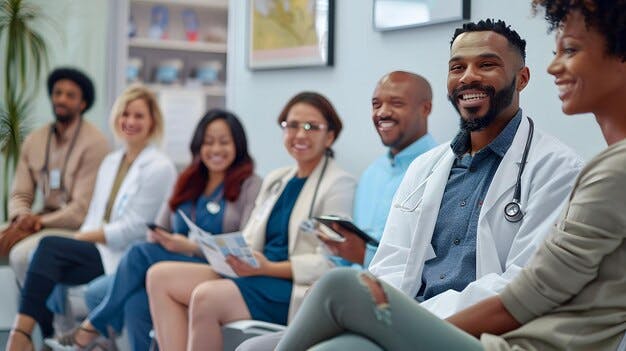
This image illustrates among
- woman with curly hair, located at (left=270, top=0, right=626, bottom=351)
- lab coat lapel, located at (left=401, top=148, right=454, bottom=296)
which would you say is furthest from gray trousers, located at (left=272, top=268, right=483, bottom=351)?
lab coat lapel, located at (left=401, top=148, right=454, bottom=296)

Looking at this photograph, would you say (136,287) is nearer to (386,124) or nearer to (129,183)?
(129,183)

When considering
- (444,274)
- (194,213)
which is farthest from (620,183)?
(194,213)

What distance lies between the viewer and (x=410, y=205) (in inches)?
107

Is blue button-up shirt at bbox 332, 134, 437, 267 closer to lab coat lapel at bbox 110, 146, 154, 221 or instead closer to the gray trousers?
the gray trousers

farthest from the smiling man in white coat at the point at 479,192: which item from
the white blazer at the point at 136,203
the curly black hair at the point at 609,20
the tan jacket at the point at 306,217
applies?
the white blazer at the point at 136,203

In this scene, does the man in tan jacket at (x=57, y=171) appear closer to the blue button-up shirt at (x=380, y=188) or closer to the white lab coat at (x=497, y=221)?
the blue button-up shirt at (x=380, y=188)

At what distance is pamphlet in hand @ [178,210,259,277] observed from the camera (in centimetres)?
351

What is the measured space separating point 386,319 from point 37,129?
4302 millimetres

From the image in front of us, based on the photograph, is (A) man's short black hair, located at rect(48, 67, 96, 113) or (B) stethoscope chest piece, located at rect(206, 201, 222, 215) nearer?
(B) stethoscope chest piece, located at rect(206, 201, 222, 215)

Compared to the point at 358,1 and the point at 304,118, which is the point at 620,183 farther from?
the point at 358,1

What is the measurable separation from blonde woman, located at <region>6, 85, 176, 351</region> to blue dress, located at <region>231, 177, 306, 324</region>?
113 centimetres

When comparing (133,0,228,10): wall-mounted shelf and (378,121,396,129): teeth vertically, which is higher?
(133,0,228,10): wall-mounted shelf

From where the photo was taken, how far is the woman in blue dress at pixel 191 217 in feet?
14.1

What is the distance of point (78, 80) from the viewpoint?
233 inches
